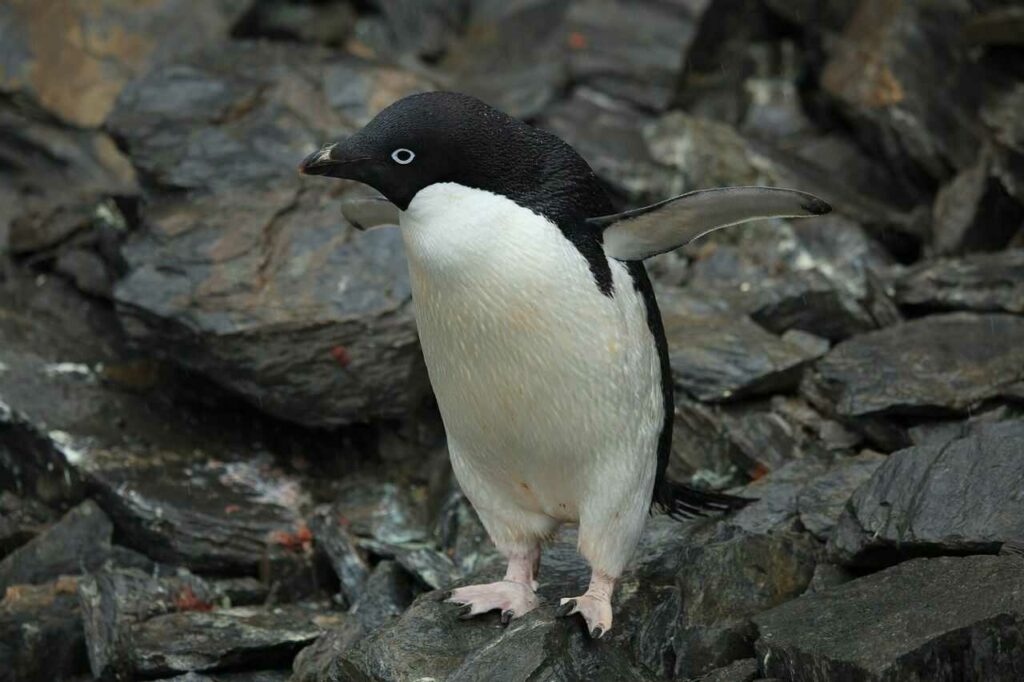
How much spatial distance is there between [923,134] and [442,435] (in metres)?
3.51

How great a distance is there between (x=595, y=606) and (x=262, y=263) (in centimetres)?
323

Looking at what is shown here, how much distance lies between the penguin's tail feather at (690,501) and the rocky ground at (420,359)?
0.23 ft

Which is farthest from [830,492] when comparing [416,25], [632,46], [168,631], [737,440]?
[416,25]

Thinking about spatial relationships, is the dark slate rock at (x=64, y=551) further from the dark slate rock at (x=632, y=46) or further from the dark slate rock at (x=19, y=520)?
the dark slate rock at (x=632, y=46)

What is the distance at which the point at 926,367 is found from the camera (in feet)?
19.6

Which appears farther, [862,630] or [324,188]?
[324,188]

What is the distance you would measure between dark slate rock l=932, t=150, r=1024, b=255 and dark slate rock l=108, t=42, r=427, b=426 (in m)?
2.96

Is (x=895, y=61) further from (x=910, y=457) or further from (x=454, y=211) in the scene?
(x=454, y=211)

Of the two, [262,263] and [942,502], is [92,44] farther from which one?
[942,502]

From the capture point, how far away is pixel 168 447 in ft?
21.9

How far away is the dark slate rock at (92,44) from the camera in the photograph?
877 centimetres

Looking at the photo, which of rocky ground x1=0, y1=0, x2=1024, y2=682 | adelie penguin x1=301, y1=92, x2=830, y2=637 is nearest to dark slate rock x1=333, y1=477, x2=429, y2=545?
rocky ground x1=0, y1=0, x2=1024, y2=682

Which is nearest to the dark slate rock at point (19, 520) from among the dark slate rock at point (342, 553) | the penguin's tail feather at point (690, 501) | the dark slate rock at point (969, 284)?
the dark slate rock at point (342, 553)

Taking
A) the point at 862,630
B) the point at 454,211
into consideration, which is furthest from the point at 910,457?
the point at 454,211
